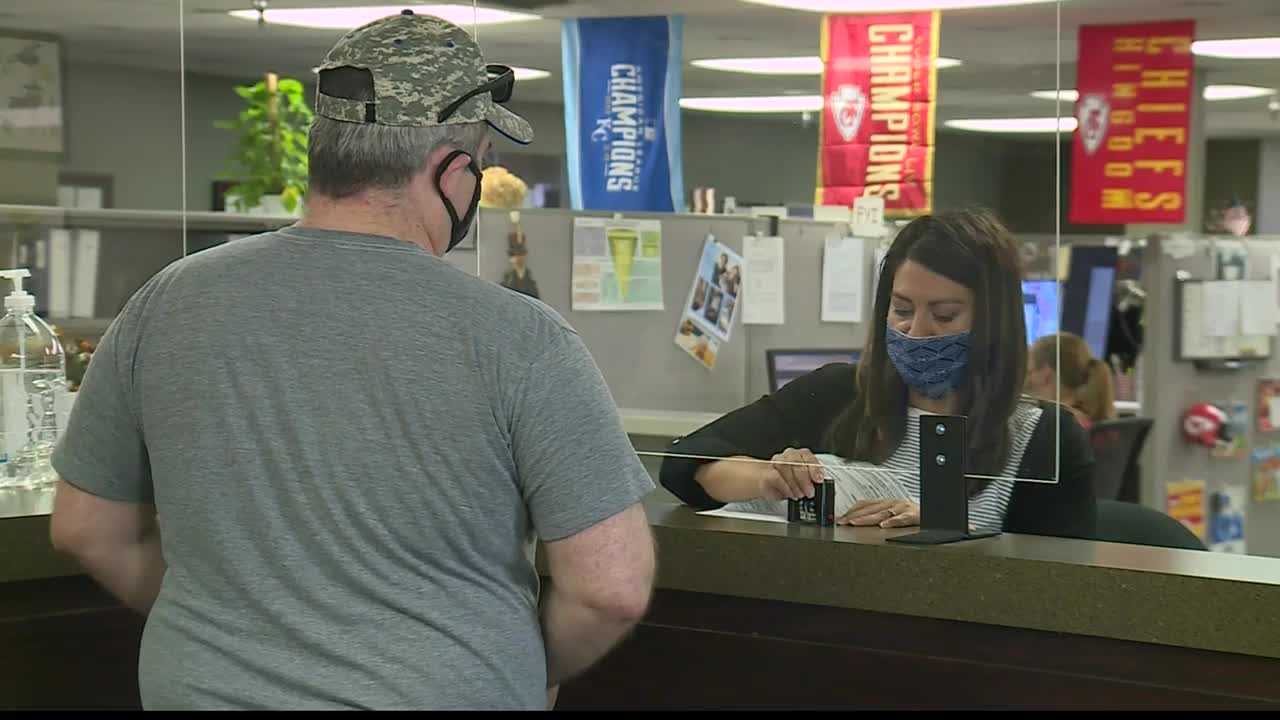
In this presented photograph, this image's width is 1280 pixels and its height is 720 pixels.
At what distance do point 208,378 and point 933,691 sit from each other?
43.6 inches

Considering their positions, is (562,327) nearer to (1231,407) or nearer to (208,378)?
(208,378)

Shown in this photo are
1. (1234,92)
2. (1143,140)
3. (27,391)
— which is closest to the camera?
(27,391)

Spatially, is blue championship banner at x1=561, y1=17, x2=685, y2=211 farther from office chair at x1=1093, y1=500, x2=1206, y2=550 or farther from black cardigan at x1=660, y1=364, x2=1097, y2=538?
office chair at x1=1093, y1=500, x2=1206, y2=550

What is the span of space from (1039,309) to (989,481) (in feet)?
0.84

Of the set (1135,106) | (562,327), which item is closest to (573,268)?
(562,327)

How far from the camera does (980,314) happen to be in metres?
2.02

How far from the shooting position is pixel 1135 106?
5.41 m

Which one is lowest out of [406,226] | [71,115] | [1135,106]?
[406,226]

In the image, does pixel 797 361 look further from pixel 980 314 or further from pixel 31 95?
pixel 31 95

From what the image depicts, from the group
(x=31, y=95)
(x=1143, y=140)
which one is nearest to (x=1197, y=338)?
(x=1143, y=140)

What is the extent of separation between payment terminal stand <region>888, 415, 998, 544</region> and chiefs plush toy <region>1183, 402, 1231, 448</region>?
4.25 meters

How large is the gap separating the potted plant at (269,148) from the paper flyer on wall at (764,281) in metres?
1.29

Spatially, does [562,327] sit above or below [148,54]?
below

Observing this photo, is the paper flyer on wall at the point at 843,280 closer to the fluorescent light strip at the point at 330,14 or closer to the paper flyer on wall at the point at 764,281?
the paper flyer on wall at the point at 764,281
